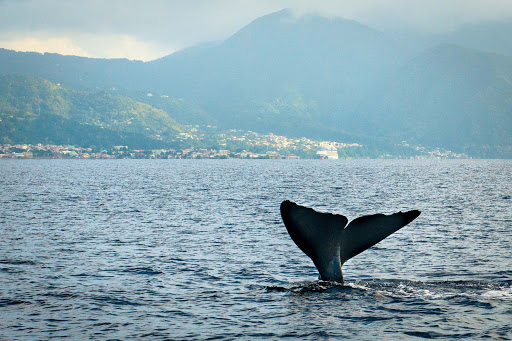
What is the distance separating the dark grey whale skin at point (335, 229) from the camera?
14.2 metres

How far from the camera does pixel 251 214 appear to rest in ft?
153

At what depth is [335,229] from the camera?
14.7 m

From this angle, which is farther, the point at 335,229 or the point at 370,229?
the point at 335,229

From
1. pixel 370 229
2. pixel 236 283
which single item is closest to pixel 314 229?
pixel 370 229

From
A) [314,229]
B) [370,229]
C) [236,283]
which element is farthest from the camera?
[236,283]

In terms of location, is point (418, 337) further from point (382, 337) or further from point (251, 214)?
point (251, 214)

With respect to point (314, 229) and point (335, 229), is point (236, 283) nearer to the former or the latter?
point (314, 229)

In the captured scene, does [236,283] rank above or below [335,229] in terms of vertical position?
below

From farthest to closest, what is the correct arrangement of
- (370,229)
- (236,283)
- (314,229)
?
(236,283) → (314,229) → (370,229)

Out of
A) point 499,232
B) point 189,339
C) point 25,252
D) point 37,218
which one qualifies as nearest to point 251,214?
point 37,218

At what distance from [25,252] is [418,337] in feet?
63.3

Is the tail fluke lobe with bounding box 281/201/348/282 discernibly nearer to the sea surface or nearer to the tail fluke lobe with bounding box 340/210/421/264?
the tail fluke lobe with bounding box 340/210/421/264

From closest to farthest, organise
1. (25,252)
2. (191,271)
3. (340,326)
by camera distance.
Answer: (340,326) < (191,271) < (25,252)

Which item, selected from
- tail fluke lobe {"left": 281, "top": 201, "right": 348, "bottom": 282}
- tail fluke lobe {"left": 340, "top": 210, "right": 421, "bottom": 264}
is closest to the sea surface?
tail fluke lobe {"left": 281, "top": 201, "right": 348, "bottom": 282}
